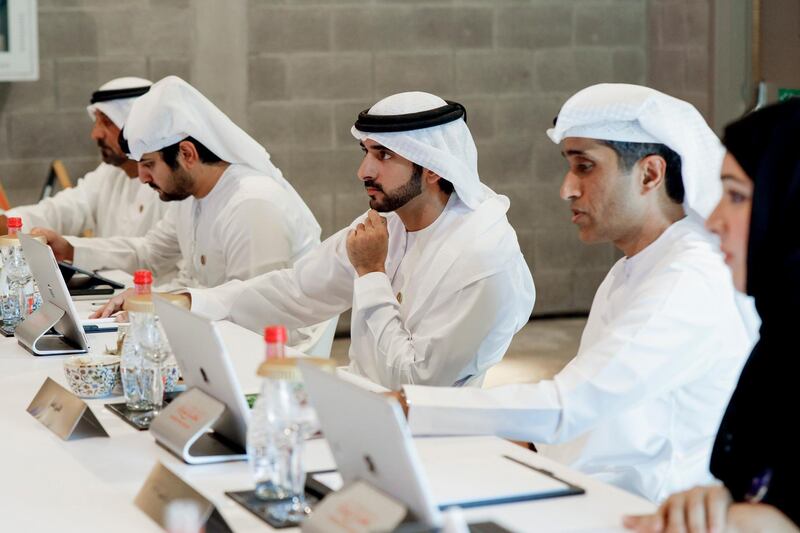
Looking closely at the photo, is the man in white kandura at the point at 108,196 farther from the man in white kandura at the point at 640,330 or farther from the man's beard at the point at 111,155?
the man in white kandura at the point at 640,330

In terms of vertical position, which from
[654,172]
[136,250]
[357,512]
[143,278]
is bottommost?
[136,250]

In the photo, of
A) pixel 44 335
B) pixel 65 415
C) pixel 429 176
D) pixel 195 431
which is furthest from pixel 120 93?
pixel 195 431

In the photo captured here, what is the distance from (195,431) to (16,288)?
1.52 meters

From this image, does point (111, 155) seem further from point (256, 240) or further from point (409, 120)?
point (409, 120)

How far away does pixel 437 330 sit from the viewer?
2932 mm

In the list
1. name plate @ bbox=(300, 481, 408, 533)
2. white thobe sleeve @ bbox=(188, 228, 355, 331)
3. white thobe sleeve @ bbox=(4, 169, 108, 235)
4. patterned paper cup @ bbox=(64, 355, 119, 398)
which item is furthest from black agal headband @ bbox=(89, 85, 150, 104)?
name plate @ bbox=(300, 481, 408, 533)

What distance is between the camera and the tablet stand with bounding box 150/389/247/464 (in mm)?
1935

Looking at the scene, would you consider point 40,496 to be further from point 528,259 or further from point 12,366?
point 528,259

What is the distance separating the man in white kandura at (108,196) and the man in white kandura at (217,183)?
1.03 metres

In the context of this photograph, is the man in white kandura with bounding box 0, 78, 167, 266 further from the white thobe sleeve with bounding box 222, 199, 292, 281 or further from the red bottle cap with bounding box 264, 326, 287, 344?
the red bottle cap with bounding box 264, 326, 287, 344

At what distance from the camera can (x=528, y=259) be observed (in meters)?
6.86

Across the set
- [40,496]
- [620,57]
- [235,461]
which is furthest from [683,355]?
[620,57]

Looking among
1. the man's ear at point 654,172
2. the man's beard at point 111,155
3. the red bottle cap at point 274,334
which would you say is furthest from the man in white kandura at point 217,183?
the red bottle cap at point 274,334

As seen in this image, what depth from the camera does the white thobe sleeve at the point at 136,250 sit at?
15.3 feet
